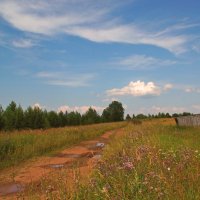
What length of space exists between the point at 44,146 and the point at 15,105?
34.4m

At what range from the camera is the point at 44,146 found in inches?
819

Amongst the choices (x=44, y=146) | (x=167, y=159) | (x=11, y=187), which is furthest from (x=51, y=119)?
(x=167, y=159)

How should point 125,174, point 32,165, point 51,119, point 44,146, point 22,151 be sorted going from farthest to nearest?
1. point 51,119
2. point 44,146
3. point 22,151
4. point 32,165
5. point 125,174

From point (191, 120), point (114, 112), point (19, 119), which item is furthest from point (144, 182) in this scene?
point (114, 112)

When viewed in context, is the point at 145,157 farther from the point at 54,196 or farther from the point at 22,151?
the point at 22,151

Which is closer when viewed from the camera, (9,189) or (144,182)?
(144,182)

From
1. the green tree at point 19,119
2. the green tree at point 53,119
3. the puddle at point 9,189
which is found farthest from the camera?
the green tree at point 53,119

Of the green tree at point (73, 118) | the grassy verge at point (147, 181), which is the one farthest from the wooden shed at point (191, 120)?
the green tree at point (73, 118)

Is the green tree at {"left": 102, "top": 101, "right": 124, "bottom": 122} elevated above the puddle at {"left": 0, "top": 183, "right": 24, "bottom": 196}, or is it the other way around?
the green tree at {"left": 102, "top": 101, "right": 124, "bottom": 122}

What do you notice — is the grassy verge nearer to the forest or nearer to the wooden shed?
the wooden shed

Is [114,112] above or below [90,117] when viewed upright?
above

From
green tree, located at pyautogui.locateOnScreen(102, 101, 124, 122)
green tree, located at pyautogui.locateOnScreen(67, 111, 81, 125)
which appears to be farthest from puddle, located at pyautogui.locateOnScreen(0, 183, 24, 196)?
green tree, located at pyautogui.locateOnScreen(102, 101, 124, 122)

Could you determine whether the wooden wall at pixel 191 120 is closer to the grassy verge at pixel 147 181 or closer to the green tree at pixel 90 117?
the grassy verge at pixel 147 181

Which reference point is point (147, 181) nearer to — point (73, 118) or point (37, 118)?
point (37, 118)
